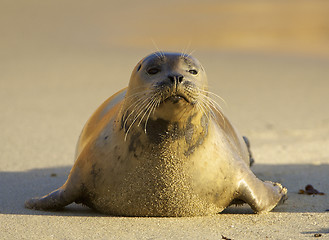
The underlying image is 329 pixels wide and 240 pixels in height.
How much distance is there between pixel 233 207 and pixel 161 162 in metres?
0.81

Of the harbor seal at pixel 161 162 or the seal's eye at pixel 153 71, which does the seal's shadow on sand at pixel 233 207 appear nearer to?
the harbor seal at pixel 161 162

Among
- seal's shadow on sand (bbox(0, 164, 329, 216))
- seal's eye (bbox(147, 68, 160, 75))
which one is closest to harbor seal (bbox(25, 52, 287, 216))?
seal's eye (bbox(147, 68, 160, 75))

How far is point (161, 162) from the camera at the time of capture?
4.18 m

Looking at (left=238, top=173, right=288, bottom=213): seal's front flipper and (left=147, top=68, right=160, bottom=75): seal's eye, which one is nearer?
(left=147, top=68, right=160, bottom=75): seal's eye

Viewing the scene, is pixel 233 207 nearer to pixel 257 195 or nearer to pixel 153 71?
pixel 257 195

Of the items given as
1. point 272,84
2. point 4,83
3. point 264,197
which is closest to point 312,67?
point 272,84

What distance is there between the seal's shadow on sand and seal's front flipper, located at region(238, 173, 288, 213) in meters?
0.11

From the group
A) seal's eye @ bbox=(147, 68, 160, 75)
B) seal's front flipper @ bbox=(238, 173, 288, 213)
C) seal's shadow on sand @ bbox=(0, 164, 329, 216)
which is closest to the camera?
seal's eye @ bbox=(147, 68, 160, 75)

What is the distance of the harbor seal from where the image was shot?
4043 mm

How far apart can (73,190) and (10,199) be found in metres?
0.65

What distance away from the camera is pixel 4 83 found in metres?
11.9

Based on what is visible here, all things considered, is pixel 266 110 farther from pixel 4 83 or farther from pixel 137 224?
pixel 137 224

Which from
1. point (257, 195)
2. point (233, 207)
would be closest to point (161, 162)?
point (257, 195)

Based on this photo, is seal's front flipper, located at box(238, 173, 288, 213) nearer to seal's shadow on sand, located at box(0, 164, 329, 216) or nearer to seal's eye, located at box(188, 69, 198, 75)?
seal's shadow on sand, located at box(0, 164, 329, 216)
